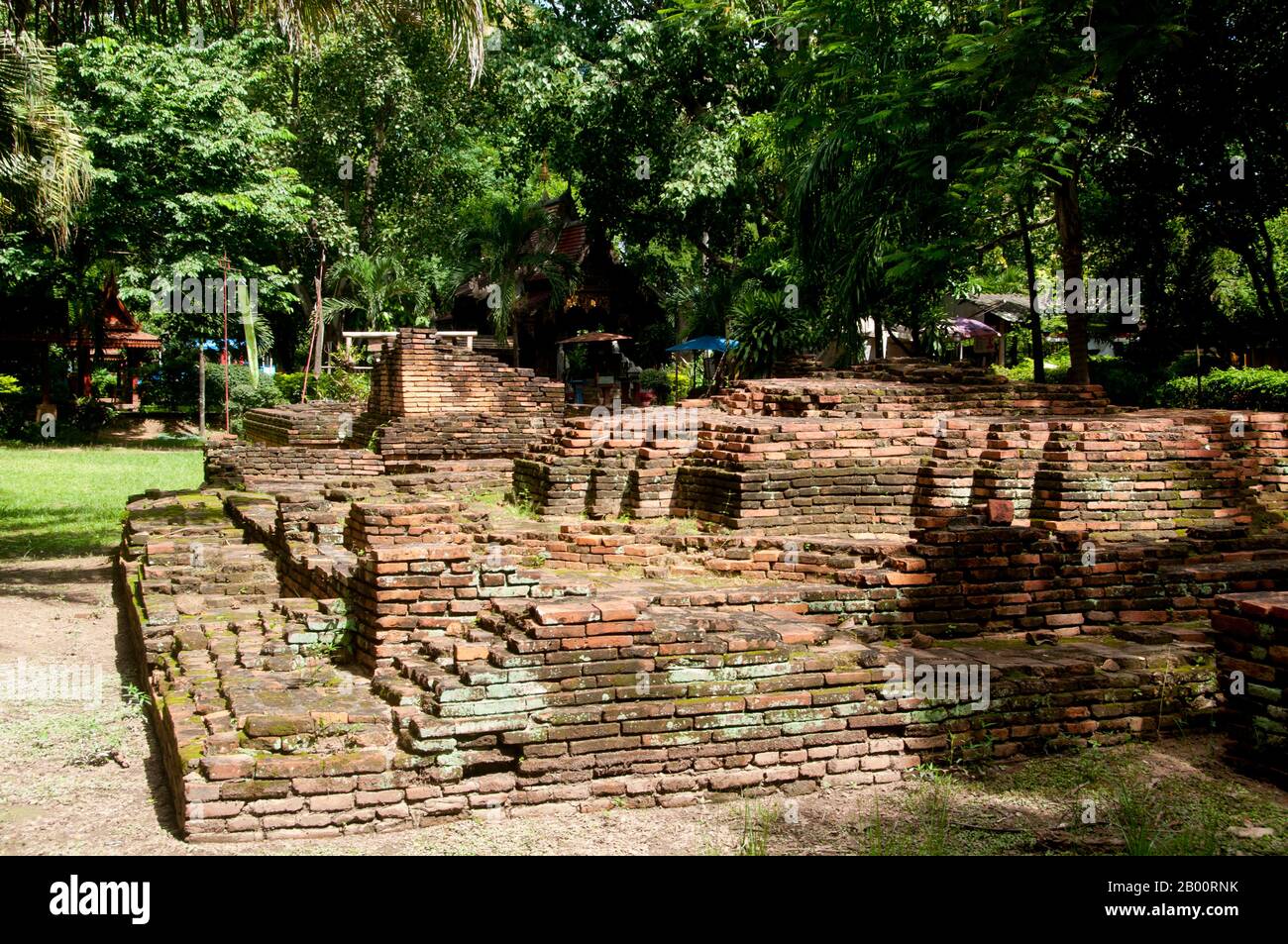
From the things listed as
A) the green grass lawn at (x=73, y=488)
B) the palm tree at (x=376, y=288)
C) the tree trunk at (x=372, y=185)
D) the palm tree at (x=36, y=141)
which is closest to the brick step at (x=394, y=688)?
the green grass lawn at (x=73, y=488)

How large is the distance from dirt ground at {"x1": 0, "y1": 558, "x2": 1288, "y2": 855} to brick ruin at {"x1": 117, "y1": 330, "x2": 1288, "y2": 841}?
0.13 metres

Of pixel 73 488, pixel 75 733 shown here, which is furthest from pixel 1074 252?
pixel 73 488

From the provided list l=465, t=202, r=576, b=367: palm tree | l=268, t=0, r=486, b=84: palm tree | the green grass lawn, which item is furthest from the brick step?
l=465, t=202, r=576, b=367: palm tree

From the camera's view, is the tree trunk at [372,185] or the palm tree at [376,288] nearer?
the palm tree at [376,288]

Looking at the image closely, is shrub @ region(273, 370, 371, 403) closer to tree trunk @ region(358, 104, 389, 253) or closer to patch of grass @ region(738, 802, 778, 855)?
tree trunk @ region(358, 104, 389, 253)

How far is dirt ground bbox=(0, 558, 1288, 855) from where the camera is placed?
15.6 feet

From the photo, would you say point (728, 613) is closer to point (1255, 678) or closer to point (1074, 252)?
point (1255, 678)

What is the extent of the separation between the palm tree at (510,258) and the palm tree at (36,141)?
46.4 ft

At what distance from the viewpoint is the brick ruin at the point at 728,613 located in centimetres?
516

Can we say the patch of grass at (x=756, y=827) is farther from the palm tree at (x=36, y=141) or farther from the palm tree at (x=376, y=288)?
the palm tree at (x=376, y=288)

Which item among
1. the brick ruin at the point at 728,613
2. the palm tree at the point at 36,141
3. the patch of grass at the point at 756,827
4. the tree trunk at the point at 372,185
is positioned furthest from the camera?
the tree trunk at the point at 372,185

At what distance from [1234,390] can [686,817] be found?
17848 mm

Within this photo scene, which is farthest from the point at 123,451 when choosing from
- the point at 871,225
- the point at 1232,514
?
the point at 1232,514

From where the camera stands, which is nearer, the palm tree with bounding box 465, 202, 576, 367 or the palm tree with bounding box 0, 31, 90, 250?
the palm tree with bounding box 0, 31, 90, 250
